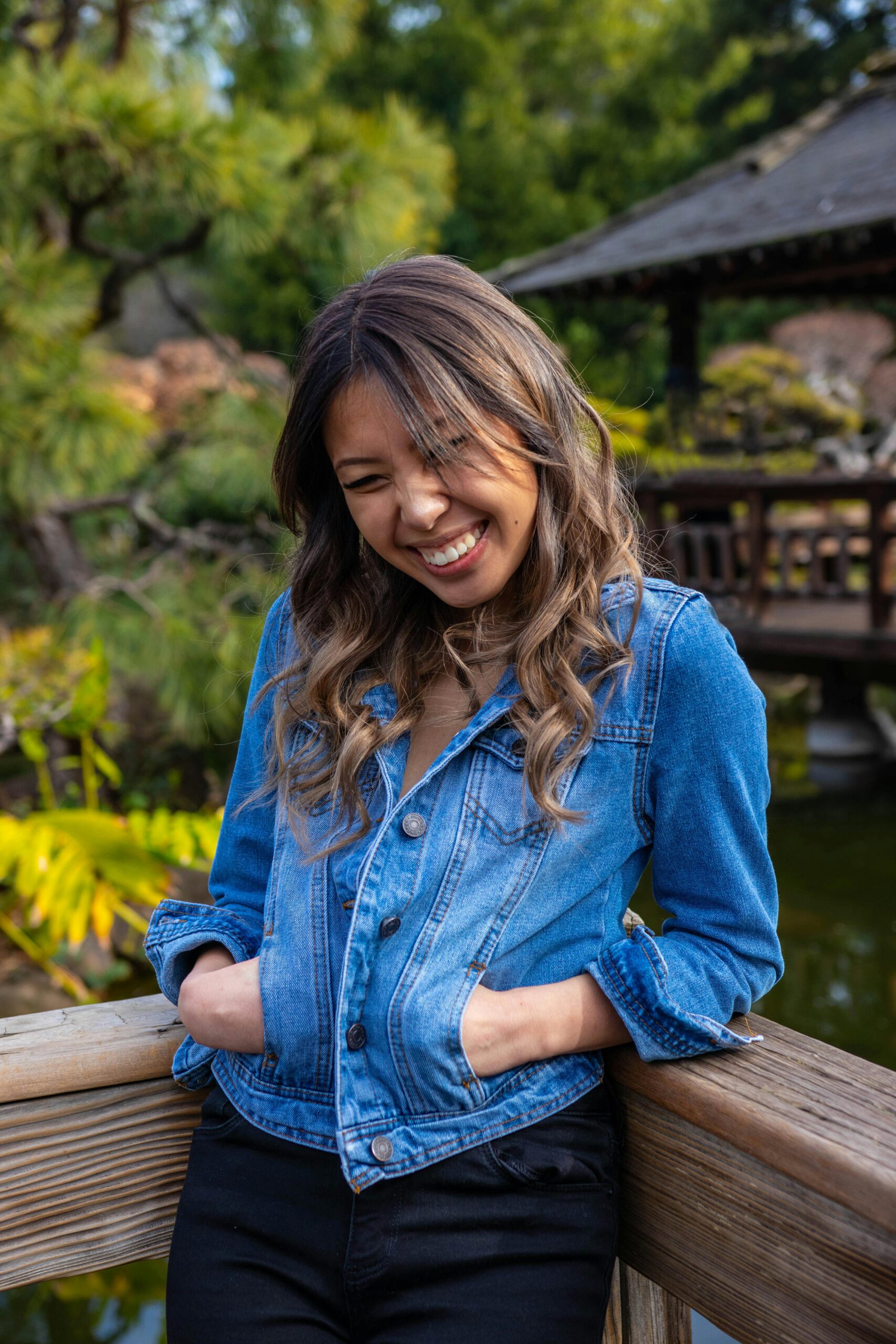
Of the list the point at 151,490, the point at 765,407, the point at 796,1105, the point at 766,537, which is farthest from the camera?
the point at 765,407

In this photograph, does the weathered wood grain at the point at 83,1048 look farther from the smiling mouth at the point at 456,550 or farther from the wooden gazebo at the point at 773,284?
the wooden gazebo at the point at 773,284

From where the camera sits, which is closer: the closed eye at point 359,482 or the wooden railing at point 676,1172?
the wooden railing at point 676,1172

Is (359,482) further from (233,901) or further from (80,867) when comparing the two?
(80,867)

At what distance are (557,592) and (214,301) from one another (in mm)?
14027

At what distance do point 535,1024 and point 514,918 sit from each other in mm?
93

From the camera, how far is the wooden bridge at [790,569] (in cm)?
559

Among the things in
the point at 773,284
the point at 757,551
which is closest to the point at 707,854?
the point at 757,551

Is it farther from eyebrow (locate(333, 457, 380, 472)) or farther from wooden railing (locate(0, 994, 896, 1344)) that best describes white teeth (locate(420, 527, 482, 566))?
wooden railing (locate(0, 994, 896, 1344))

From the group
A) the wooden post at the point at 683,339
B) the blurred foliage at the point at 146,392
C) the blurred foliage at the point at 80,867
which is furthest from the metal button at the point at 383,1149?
the wooden post at the point at 683,339

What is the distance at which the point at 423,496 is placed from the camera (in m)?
1.06

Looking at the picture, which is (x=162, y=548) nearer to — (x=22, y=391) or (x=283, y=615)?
(x=22, y=391)

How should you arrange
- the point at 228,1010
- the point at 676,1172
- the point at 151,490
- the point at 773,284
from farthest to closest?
the point at 773,284 < the point at 151,490 < the point at 228,1010 < the point at 676,1172

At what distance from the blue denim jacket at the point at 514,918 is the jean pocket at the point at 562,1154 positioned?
0.05 feet

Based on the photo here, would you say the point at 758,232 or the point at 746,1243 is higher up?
the point at 758,232
